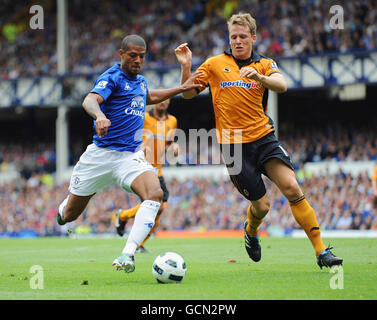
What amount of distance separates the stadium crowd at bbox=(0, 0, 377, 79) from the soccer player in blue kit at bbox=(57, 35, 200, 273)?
17676 millimetres

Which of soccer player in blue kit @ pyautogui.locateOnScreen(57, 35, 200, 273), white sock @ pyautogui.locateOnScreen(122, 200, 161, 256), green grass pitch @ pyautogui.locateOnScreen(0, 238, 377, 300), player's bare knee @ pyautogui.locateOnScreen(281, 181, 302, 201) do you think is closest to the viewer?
green grass pitch @ pyautogui.locateOnScreen(0, 238, 377, 300)

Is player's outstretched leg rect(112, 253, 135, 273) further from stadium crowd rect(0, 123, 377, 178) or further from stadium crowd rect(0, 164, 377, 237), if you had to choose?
stadium crowd rect(0, 123, 377, 178)

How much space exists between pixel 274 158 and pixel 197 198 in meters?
17.2

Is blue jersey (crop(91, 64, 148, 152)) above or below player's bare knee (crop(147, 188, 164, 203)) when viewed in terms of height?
above

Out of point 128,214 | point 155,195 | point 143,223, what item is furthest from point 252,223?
point 128,214

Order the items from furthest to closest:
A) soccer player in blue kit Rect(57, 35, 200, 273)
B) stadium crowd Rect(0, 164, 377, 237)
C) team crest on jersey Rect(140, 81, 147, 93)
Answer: stadium crowd Rect(0, 164, 377, 237) < team crest on jersey Rect(140, 81, 147, 93) < soccer player in blue kit Rect(57, 35, 200, 273)

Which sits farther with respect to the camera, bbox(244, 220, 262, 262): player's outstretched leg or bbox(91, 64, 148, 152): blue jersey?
bbox(244, 220, 262, 262): player's outstretched leg

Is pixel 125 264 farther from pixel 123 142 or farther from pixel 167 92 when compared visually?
pixel 167 92

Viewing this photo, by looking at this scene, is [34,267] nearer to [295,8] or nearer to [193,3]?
[295,8]

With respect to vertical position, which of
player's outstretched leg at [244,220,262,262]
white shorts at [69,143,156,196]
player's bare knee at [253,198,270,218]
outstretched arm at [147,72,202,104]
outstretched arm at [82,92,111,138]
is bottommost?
player's outstretched leg at [244,220,262,262]

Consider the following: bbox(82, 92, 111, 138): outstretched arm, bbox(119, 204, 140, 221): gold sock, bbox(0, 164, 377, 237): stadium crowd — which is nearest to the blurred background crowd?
bbox(0, 164, 377, 237): stadium crowd

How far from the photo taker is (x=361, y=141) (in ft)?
82.5

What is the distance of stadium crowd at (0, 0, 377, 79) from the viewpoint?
25234 mm

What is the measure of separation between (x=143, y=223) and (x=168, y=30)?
2345 centimetres
